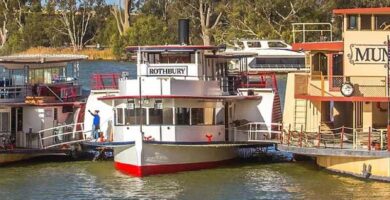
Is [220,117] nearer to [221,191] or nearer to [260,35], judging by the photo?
[221,191]

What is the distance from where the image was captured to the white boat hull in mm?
32094

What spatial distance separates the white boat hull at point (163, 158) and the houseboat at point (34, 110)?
378 cm

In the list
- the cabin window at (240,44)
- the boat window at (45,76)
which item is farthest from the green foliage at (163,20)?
the boat window at (45,76)

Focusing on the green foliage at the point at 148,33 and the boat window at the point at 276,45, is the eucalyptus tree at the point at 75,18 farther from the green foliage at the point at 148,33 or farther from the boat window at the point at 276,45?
the boat window at the point at 276,45

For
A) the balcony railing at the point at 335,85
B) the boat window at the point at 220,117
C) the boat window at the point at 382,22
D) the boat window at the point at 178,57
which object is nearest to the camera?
the balcony railing at the point at 335,85

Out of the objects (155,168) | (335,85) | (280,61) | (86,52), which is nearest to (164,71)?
(155,168)

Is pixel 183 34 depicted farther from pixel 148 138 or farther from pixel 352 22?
pixel 352 22

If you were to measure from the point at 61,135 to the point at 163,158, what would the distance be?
5514 millimetres

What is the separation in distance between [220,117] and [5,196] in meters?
8.84

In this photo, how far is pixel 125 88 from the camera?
33.7 m

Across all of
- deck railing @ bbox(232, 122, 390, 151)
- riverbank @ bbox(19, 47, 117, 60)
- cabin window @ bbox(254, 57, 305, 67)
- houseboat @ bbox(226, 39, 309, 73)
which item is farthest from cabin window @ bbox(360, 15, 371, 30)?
riverbank @ bbox(19, 47, 117, 60)

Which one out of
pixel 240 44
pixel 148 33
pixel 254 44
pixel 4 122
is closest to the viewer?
pixel 4 122

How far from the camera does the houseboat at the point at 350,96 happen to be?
30328 mm

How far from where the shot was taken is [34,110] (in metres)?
36.7
